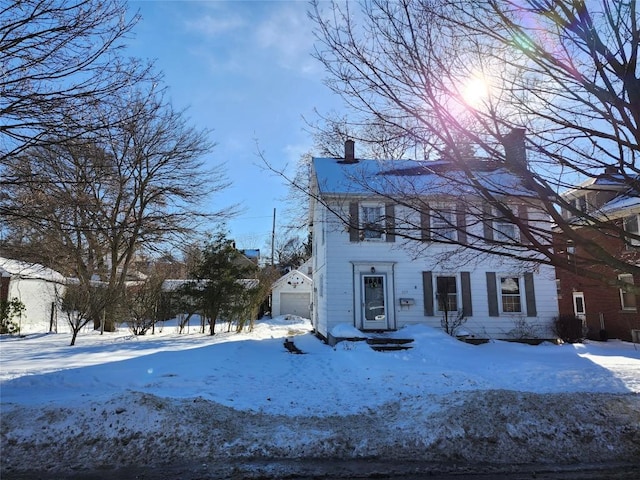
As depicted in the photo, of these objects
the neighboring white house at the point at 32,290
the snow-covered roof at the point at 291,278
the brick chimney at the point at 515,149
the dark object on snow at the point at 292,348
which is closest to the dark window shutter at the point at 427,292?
the dark object on snow at the point at 292,348

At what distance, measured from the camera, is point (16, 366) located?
843 centimetres

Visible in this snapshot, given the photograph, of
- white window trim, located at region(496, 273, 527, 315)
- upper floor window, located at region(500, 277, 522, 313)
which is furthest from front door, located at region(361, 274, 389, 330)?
upper floor window, located at region(500, 277, 522, 313)

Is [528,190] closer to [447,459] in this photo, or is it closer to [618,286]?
[618,286]

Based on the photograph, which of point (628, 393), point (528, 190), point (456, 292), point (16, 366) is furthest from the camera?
point (456, 292)

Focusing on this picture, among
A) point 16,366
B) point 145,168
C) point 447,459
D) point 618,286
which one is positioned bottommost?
point 447,459

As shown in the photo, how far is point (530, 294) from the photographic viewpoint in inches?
683

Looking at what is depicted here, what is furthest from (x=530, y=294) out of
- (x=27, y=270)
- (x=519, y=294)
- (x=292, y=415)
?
(x=27, y=270)

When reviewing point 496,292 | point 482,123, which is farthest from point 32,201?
point 496,292

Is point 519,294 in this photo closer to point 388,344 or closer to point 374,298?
point 374,298

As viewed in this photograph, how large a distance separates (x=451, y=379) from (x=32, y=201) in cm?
912

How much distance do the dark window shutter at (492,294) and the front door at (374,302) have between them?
4080 millimetres

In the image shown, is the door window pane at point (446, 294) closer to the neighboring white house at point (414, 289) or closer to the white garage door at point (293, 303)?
the neighboring white house at point (414, 289)

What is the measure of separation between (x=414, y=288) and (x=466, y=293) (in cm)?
207

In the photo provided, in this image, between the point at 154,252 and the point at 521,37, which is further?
the point at 154,252
